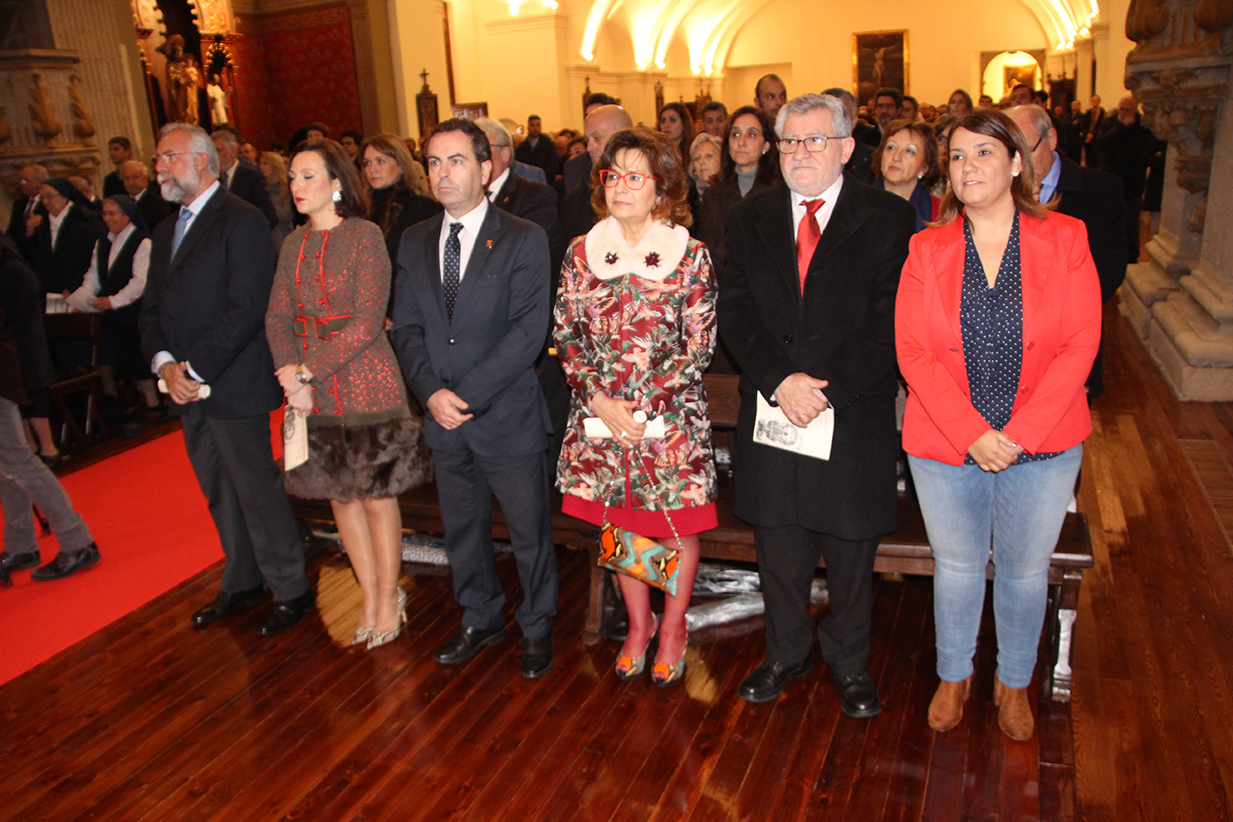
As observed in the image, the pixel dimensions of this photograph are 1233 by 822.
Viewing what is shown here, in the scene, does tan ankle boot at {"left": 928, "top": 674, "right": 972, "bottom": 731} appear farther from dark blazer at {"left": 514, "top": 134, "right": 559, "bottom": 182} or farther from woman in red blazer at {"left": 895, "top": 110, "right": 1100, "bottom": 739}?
dark blazer at {"left": 514, "top": 134, "right": 559, "bottom": 182}

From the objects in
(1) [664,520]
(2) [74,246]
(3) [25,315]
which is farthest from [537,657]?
(2) [74,246]

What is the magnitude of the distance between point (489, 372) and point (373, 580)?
991 millimetres

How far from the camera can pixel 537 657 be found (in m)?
3.21

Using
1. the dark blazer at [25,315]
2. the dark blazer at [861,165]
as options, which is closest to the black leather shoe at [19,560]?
the dark blazer at [25,315]

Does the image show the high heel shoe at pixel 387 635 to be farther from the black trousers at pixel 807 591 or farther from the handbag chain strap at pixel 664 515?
the black trousers at pixel 807 591

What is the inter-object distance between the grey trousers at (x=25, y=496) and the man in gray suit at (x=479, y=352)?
Answer: 199cm

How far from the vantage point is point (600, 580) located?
11.1 ft

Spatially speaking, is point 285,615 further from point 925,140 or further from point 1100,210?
point 1100,210

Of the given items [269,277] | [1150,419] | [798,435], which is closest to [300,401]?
[269,277]

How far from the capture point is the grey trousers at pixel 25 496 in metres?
4.07

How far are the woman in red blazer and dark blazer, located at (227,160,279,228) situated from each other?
5.36 m

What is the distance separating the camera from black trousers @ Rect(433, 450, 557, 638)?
3143mm

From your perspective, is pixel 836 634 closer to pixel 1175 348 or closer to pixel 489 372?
pixel 489 372

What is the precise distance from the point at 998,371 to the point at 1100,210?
1.03 metres
